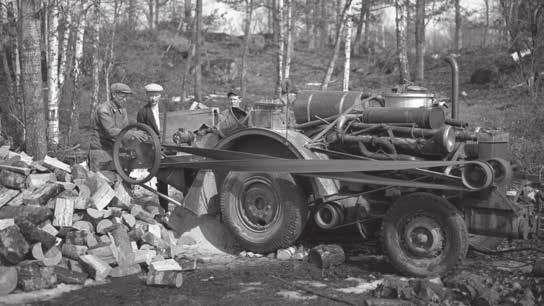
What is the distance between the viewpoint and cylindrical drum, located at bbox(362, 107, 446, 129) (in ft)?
18.3

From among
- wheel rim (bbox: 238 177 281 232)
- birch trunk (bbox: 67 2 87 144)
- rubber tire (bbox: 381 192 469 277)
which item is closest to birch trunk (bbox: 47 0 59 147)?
birch trunk (bbox: 67 2 87 144)

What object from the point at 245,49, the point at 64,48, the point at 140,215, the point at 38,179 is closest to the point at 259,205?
the point at 140,215

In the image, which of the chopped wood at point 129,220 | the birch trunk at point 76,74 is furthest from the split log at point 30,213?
the birch trunk at point 76,74

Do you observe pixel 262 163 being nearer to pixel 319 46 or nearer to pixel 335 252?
pixel 335 252

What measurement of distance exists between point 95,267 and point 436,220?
2.99 metres

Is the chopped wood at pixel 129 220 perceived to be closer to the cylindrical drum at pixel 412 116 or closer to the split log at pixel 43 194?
the split log at pixel 43 194

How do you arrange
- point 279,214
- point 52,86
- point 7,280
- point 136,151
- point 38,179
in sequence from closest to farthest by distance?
point 7,280 < point 279,214 < point 38,179 < point 136,151 < point 52,86

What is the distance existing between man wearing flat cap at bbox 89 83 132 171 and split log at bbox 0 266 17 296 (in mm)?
2453

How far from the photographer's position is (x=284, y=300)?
486 centimetres

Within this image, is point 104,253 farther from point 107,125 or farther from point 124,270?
point 107,125

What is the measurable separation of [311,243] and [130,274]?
1948mm

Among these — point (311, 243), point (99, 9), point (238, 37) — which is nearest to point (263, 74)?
point (238, 37)

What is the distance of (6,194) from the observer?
6273 millimetres

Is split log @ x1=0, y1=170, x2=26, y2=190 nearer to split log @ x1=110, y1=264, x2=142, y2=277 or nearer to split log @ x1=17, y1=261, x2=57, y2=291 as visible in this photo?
split log @ x1=17, y1=261, x2=57, y2=291
